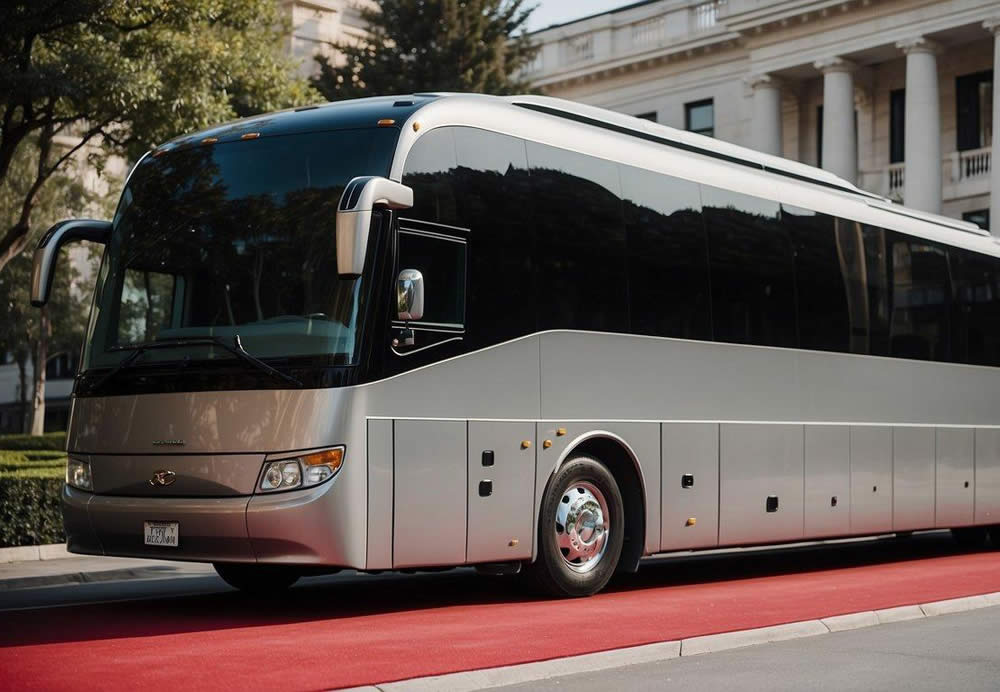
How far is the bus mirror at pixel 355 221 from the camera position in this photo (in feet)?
32.4

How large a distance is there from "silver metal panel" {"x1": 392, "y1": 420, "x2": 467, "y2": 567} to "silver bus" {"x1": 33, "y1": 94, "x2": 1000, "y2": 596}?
0.06 ft

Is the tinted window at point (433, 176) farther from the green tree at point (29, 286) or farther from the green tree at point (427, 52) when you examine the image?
the green tree at point (29, 286)

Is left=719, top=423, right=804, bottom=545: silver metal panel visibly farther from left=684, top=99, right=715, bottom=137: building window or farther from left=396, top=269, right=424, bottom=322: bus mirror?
left=684, top=99, right=715, bottom=137: building window

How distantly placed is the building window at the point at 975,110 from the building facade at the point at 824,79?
38 millimetres

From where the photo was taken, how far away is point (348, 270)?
32.3 feet

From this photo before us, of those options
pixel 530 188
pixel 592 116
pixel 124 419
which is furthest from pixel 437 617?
pixel 592 116

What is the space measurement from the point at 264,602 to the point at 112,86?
37.7 ft

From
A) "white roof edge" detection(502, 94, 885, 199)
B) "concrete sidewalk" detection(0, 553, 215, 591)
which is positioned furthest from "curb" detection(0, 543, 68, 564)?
"white roof edge" detection(502, 94, 885, 199)

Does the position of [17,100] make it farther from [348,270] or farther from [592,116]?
[348,270]

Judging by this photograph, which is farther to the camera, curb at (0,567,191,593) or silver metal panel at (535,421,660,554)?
curb at (0,567,191,593)

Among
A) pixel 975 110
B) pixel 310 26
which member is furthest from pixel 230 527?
pixel 310 26

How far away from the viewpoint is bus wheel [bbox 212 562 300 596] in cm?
1277

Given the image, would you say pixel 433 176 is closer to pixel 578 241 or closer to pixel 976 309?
pixel 578 241

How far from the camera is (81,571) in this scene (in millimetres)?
15883
